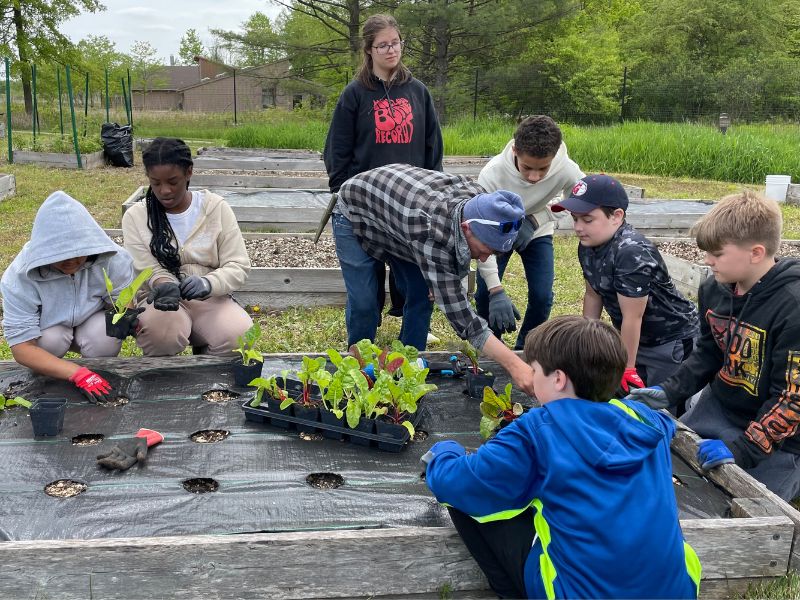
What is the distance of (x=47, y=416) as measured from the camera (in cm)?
245

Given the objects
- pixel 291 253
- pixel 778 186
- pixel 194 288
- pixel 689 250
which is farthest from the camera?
pixel 778 186

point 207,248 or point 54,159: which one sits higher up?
point 54,159

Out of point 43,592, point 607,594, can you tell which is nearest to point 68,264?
point 43,592

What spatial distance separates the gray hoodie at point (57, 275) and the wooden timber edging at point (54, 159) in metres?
10.2

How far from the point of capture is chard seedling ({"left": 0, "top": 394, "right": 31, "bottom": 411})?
2.60 meters

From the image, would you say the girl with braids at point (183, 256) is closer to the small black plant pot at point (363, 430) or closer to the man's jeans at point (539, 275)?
the small black plant pot at point (363, 430)

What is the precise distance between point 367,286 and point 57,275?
4.25 ft

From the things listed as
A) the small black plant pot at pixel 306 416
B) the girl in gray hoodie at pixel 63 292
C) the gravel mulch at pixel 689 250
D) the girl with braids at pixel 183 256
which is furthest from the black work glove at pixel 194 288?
the gravel mulch at pixel 689 250

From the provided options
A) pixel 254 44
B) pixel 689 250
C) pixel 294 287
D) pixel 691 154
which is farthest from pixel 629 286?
pixel 254 44

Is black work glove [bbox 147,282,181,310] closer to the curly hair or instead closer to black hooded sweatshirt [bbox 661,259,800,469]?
the curly hair

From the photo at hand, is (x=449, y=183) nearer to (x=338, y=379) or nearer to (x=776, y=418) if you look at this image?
(x=338, y=379)

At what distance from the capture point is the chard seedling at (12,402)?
260 centimetres

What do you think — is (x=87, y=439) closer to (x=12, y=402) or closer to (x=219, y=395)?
(x=12, y=402)

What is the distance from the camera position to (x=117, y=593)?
183 cm
